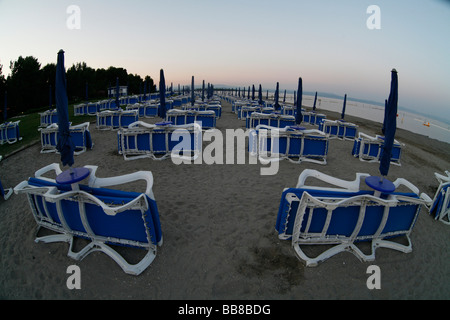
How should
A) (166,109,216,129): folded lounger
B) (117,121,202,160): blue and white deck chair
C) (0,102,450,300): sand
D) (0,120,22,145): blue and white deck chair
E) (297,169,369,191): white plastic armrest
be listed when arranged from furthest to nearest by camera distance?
(166,109,216,129): folded lounger
(0,120,22,145): blue and white deck chair
(117,121,202,160): blue and white deck chair
(297,169,369,191): white plastic armrest
(0,102,450,300): sand


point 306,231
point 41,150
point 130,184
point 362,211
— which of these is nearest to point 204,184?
point 130,184

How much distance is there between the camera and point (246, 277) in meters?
2.97

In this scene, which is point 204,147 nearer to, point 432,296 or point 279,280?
point 279,280

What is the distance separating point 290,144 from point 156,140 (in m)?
4.91

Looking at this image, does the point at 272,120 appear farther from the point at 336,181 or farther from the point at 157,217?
the point at 157,217

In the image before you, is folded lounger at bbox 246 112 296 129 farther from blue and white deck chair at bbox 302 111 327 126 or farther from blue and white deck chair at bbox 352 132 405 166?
blue and white deck chair at bbox 302 111 327 126

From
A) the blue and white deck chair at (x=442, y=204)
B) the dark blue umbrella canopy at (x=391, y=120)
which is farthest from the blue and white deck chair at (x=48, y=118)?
the blue and white deck chair at (x=442, y=204)

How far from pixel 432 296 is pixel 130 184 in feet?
19.6

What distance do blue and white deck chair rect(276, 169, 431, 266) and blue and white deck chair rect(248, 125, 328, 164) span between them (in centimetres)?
465

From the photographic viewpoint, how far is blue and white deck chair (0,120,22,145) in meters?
10.1

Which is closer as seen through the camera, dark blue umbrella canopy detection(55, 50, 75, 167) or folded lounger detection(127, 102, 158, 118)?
dark blue umbrella canopy detection(55, 50, 75, 167)

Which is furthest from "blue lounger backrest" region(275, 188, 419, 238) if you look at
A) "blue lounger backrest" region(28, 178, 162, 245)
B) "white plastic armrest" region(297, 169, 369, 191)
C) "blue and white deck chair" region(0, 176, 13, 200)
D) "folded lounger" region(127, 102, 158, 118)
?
"folded lounger" region(127, 102, 158, 118)

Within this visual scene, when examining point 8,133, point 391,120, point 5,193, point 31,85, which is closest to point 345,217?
point 391,120

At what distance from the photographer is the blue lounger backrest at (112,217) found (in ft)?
10.00
